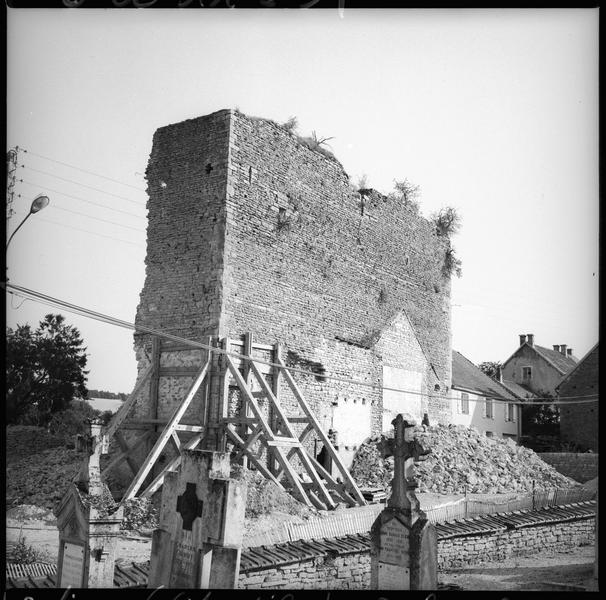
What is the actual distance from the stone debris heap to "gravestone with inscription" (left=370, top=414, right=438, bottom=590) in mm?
8431

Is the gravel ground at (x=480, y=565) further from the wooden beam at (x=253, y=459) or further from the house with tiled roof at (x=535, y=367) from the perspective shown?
the house with tiled roof at (x=535, y=367)

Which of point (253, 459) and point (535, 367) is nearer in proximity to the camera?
point (253, 459)

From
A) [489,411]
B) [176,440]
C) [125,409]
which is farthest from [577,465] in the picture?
[125,409]

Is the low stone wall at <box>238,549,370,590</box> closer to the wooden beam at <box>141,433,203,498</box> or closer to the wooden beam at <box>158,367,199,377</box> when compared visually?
the wooden beam at <box>141,433,203,498</box>

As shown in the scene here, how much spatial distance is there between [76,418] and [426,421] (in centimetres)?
1368

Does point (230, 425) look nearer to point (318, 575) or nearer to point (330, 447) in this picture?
point (330, 447)

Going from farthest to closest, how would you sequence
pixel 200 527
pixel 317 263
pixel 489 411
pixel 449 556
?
pixel 489 411
pixel 317 263
pixel 449 556
pixel 200 527

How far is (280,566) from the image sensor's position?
9.72 m

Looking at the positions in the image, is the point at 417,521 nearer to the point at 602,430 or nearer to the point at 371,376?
the point at 602,430

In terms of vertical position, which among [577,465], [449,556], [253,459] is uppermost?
[577,465]

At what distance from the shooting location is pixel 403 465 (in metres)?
10.3

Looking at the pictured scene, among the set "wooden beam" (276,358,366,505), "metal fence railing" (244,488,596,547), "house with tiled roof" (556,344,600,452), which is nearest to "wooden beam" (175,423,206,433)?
"wooden beam" (276,358,366,505)

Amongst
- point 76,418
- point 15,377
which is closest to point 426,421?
point 76,418

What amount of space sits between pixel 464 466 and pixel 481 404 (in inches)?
713
